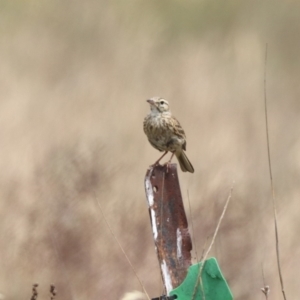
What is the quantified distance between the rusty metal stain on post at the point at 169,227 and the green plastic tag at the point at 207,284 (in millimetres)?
57

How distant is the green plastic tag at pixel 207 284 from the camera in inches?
73.7

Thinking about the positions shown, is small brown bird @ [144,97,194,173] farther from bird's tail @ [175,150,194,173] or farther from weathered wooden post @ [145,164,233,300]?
weathered wooden post @ [145,164,233,300]

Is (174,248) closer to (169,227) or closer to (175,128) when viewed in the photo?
(169,227)

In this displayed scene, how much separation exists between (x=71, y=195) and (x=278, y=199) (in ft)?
4.08

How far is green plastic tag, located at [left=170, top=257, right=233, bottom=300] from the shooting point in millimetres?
1871

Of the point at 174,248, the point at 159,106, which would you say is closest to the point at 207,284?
the point at 174,248

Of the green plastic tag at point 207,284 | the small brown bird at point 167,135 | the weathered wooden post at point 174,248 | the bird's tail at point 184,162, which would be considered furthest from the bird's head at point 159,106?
the green plastic tag at point 207,284

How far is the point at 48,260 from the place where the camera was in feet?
12.3

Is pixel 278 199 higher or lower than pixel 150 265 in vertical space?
higher

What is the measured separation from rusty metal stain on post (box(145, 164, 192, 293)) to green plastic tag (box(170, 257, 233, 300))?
57 mm

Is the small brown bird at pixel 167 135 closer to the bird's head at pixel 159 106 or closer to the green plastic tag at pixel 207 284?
the bird's head at pixel 159 106

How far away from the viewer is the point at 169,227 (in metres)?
1.96

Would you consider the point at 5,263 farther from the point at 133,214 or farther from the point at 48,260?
the point at 133,214

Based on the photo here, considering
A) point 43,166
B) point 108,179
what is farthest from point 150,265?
point 43,166
